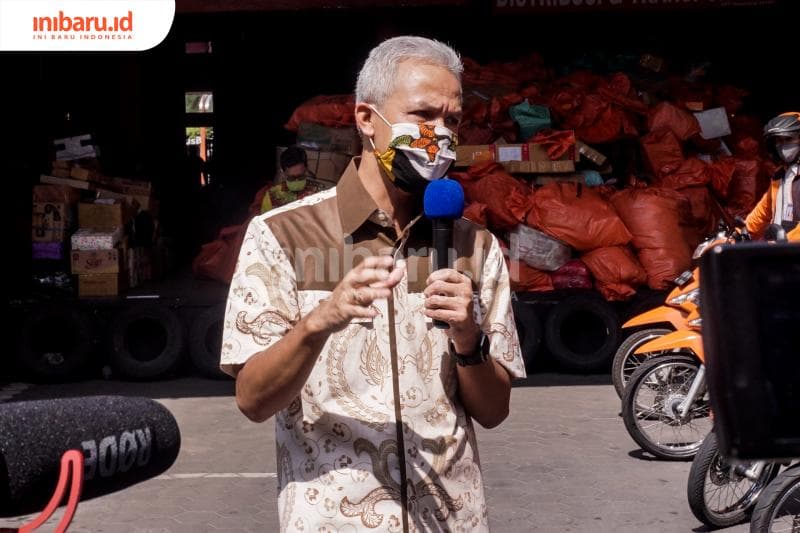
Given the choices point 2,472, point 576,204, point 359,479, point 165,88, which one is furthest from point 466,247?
point 165,88

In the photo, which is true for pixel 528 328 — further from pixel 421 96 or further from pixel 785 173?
pixel 421 96

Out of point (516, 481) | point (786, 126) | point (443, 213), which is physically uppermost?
point (786, 126)

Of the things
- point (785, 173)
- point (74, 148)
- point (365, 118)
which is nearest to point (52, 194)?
point (74, 148)

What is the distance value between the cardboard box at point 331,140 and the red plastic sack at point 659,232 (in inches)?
104

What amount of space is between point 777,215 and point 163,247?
22.1 feet

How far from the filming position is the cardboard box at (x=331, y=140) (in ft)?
36.3

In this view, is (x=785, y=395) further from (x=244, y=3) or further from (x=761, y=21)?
(x=761, y=21)

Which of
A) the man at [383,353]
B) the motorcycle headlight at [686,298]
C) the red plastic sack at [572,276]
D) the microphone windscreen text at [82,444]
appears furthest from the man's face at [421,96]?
the red plastic sack at [572,276]

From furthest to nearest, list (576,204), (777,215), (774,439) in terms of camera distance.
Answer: (576,204) < (777,215) < (774,439)

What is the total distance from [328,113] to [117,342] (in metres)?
3.01

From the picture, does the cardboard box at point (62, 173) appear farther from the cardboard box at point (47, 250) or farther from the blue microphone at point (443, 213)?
the blue microphone at point (443, 213)

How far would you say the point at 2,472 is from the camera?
1200 mm

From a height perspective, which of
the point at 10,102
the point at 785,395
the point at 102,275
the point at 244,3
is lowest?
the point at 102,275

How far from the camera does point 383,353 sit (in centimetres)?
228
